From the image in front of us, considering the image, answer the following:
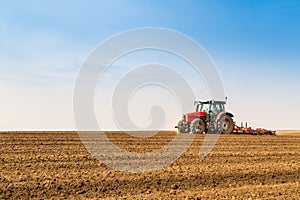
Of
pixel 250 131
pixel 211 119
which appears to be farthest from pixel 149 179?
pixel 250 131

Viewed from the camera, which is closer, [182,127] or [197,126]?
[197,126]

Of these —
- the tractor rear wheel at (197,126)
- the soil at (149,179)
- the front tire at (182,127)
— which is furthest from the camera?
the front tire at (182,127)

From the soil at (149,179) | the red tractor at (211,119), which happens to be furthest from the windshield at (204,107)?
the soil at (149,179)

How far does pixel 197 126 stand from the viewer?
22.9 metres

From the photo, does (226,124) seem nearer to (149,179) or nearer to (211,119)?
(211,119)

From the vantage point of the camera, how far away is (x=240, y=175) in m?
8.91

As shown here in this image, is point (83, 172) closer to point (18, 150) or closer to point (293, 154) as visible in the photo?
point (18, 150)

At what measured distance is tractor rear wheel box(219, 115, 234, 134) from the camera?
22.9 meters

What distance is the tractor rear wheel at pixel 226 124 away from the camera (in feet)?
75.0

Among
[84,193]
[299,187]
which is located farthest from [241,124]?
[84,193]

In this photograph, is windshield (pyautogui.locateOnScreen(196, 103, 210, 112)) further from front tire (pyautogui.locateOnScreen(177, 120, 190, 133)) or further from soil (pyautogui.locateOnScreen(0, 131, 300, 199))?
soil (pyautogui.locateOnScreen(0, 131, 300, 199))

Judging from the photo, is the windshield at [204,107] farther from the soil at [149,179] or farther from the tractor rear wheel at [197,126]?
the soil at [149,179]

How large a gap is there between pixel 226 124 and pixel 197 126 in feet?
5.79

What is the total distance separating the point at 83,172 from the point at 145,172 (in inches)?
55.3
